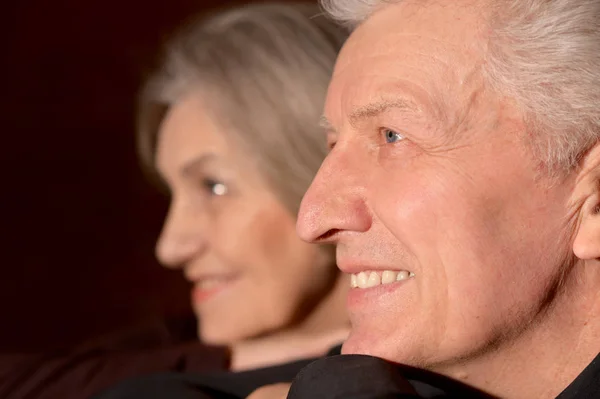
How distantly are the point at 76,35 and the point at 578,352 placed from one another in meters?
1.67

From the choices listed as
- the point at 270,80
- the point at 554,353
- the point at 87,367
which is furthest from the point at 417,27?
the point at 87,367

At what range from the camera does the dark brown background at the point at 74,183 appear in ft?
7.18

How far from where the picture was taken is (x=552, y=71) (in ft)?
3.10

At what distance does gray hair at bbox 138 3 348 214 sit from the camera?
4.86 feet

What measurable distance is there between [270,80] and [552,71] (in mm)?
660

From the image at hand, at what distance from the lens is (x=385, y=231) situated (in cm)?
99

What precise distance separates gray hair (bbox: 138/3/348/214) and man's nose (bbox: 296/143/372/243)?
43cm

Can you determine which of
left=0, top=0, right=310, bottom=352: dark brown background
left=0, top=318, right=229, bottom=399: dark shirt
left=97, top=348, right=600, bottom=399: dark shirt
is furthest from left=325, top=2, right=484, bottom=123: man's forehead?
left=0, top=0, right=310, bottom=352: dark brown background

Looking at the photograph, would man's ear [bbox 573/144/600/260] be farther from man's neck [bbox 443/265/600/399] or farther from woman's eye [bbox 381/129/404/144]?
woman's eye [bbox 381/129/404/144]

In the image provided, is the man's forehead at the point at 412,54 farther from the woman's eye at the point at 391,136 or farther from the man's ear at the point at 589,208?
the man's ear at the point at 589,208

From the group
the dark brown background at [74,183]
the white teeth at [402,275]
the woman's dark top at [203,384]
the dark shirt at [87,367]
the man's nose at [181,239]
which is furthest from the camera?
the dark brown background at [74,183]

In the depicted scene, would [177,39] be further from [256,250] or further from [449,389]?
[449,389]

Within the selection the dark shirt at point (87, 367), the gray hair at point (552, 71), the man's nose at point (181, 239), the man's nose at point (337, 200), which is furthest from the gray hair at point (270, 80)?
the gray hair at point (552, 71)

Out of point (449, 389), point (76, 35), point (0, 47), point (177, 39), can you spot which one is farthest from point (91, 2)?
point (449, 389)
